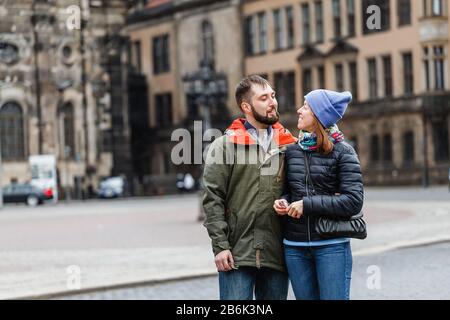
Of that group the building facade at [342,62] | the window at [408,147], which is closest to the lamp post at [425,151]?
the building facade at [342,62]

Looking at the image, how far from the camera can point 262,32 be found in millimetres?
79125

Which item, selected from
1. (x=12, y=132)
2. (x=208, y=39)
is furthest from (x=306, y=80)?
(x=12, y=132)

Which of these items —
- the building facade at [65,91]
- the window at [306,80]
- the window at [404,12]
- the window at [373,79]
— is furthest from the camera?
the window at [306,80]

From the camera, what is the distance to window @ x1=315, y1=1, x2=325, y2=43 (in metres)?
73.4

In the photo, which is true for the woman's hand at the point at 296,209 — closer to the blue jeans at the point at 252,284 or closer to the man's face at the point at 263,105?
the blue jeans at the point at 252,284

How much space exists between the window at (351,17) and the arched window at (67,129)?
17.1 meters

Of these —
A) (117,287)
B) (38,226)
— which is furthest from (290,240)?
(38,226)

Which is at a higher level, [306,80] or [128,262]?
[306,80]

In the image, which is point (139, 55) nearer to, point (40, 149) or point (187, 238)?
point (40, 149)

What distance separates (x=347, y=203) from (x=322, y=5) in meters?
66.8

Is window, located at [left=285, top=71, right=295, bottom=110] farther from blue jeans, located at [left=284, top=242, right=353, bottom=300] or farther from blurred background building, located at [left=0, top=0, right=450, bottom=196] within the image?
blue jeans, located at [left=284, top=242, right=353, bottom=300]

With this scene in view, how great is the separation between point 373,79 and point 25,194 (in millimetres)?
20774

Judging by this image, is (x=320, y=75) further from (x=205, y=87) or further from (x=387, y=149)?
(x=205, y=87)

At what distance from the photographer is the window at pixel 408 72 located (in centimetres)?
6675
